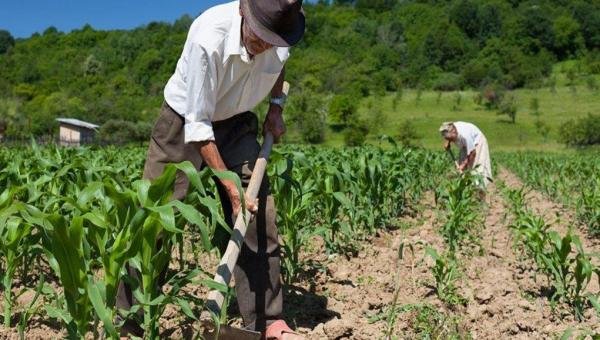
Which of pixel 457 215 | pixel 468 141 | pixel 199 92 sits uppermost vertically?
pixel 199 92

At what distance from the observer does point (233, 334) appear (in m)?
2.55

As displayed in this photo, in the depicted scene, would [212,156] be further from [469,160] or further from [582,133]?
[582,133]

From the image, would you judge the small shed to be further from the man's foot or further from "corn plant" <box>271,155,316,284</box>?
the man's foot

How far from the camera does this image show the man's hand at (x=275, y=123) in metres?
3.20

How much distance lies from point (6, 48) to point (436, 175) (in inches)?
4251

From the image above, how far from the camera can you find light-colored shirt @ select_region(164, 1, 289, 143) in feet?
8.53

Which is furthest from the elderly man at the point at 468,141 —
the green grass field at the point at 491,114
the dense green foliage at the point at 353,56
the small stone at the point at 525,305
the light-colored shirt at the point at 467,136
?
the dense green foliage at the point at 353,56

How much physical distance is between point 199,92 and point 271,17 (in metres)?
0.44

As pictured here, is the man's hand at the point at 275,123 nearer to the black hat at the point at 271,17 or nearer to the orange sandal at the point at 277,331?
the black hat at the point at 271,17

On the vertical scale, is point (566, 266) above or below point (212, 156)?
below

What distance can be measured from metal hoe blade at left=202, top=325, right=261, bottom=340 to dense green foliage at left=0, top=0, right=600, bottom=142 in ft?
214

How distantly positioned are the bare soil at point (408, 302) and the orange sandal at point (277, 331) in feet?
0.64

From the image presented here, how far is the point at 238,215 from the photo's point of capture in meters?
2.72

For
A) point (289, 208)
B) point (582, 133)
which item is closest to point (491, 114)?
point (582, 133)
